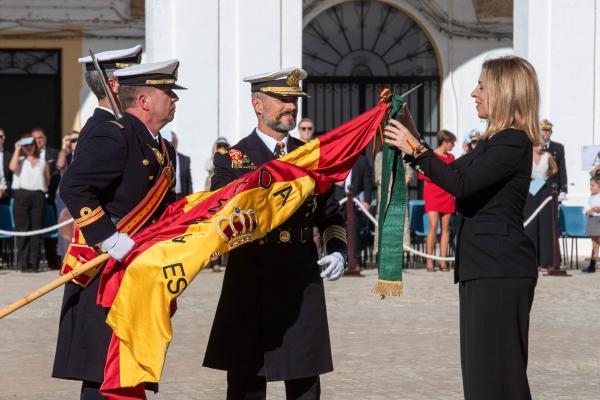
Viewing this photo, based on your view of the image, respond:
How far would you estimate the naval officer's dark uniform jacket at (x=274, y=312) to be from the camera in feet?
20.1

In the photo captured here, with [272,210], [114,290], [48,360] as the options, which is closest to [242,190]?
[272,210]

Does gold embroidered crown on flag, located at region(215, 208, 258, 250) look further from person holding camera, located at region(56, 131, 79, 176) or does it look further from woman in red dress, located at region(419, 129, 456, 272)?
person holding camera, located at region(56, 131, 79, 176)

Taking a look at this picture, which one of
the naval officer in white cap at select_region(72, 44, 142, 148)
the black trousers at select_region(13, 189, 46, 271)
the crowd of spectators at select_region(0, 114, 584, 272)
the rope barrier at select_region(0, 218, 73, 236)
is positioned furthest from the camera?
the black trousers at select_region(13, 189, 46, 271)

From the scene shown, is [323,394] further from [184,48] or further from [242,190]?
[184,48]

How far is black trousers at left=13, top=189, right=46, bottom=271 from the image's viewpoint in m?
16.7

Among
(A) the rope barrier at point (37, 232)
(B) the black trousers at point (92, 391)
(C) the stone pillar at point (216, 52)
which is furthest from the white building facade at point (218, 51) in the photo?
(B) the black trousers at point (92, 391)

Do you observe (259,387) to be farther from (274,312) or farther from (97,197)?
(97,197)

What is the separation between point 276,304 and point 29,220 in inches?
436

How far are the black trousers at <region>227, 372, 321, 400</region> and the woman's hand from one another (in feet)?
3.74

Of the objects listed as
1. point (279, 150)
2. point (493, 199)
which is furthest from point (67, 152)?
point (493, 199)

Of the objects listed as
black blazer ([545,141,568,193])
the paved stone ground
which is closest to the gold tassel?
the paved stone ground

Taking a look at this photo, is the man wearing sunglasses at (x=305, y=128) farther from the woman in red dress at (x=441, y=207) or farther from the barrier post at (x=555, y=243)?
the barrier post at (x=555, y=243)

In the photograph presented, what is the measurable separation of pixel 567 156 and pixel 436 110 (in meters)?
3.62

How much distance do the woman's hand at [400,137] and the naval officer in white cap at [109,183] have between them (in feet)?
3.19
